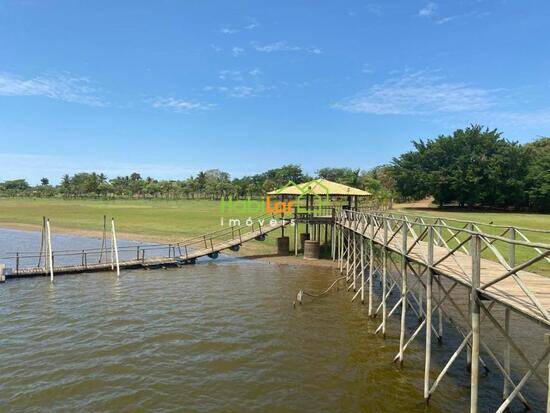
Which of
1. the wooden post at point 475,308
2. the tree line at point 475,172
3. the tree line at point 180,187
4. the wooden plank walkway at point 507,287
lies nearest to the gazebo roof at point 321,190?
the wooden plank walkway at point 507,287

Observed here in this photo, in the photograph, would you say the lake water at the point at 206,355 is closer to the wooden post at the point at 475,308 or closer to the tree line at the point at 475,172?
the wooden post at the point at 475,308

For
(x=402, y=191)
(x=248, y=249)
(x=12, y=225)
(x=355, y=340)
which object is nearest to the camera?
(x=355, y=340)

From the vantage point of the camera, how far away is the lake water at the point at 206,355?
34.9ft

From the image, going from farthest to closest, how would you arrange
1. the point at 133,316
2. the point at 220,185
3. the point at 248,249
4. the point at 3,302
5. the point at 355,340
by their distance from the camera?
1. the point at 220,185
2. the point at 248,249
3. the point at 3,302
4. the point at 133,316
5. the point at 355,340

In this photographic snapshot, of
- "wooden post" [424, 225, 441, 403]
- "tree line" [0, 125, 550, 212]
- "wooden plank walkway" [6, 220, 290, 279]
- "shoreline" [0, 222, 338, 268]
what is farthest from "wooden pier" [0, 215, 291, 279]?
"tree line" [0, 125, 550, 212]

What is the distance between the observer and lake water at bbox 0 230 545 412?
10625 mm

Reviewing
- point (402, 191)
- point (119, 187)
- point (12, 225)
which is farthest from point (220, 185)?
point (12, 225)

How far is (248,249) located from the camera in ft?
116

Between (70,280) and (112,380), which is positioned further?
(70,280)

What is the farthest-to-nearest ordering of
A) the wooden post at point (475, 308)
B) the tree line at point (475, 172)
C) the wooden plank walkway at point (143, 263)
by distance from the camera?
the tree line at point (475, 172), the wooden plank walkway at point (143, 263), the wooden post at point (475, 308)

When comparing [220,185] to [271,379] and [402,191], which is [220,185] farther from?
[271,379]

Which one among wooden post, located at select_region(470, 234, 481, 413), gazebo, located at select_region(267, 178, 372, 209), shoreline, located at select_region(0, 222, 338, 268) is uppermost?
gazebo, located at select_region(267, 178, 372, 209)

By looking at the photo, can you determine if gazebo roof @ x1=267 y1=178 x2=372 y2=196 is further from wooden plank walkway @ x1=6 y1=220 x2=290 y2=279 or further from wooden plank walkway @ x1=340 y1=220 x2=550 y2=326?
wooden plank walkway @ x1=340 y1=220 x2=550 y2=326

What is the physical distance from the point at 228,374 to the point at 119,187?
146142 millimetres
